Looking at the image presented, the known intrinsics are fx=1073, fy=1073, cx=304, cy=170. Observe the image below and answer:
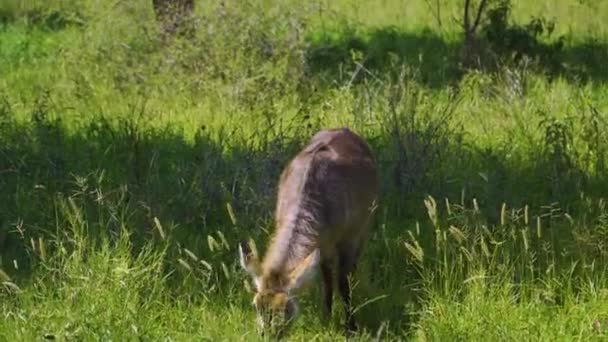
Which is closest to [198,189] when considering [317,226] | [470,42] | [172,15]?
[317,226]

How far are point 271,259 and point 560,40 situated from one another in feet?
26.1

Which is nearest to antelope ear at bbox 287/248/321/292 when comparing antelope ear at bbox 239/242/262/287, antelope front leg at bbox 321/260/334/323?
antelope ear at bbox 239/242/262/287

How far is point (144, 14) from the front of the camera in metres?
11.8

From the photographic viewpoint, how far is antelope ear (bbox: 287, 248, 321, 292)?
4.84 meters

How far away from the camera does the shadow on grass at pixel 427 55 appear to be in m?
11.6

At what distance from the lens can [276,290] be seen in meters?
4.83

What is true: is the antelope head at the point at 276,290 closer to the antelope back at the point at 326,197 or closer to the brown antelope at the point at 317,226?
the brown antelope at the point at 317,226

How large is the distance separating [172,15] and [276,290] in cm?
708

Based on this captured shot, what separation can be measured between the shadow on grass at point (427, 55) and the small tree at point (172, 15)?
55.4 inches

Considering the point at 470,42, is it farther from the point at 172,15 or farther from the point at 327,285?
the point at 327,285

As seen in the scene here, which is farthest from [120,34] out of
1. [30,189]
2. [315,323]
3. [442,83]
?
[315,323]

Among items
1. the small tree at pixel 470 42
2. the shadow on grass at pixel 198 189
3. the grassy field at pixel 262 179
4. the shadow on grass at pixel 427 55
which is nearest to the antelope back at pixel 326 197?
the grassy field at pixel 262 179

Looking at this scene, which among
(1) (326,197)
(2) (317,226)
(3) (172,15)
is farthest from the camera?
(3) (172,15)

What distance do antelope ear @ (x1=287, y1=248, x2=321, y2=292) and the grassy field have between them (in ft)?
1.53
